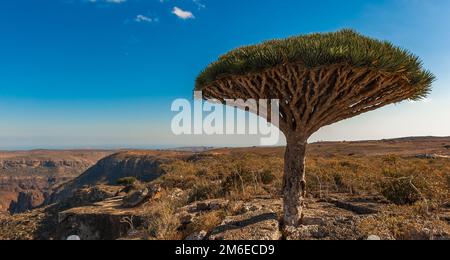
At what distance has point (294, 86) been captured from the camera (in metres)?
6.03

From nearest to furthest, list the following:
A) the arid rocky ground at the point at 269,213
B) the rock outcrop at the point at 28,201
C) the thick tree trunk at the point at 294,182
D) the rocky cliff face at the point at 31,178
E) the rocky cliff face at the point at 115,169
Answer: the arid rocky ground at the point at 269,213 → the thick tree trunk at the point at 294,182 → the rocky cliff face at the point at 115,169 → the rock outcrop at the point at 28,201 → the rocky cliff face at the point at 31,178

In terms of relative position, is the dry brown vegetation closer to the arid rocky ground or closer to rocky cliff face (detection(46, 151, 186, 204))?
the arid rocky ground

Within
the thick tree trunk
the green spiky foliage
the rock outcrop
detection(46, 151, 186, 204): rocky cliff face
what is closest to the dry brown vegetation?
the thick tree trunk

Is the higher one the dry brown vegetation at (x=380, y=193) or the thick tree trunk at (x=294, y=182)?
the thick tree trunk at (x=294, y=182)

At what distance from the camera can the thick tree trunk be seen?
6.47 meters

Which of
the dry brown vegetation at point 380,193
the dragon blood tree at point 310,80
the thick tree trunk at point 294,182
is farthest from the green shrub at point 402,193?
the thick tree trunk at point 294,182

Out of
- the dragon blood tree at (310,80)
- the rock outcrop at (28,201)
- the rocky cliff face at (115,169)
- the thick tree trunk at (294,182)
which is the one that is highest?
the dragon blood tree at (310,80)

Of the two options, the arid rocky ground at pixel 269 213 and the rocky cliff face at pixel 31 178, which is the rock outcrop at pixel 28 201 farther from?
the arid rocky ground at pixel 269 213

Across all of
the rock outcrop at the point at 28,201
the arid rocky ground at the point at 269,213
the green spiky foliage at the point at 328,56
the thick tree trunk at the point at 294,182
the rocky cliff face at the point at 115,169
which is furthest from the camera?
the rock outcrop at the point at 28,201

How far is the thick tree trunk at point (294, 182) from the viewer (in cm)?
647

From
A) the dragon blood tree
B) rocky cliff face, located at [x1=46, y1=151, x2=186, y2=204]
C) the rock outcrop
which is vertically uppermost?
the dragon blood tree

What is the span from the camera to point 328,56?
5.15m
